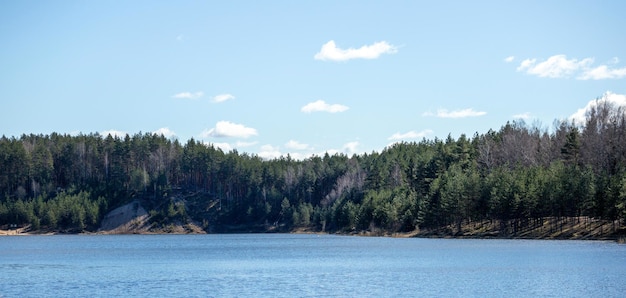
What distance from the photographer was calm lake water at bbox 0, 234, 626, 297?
55469mm

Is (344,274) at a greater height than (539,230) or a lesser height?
lesser

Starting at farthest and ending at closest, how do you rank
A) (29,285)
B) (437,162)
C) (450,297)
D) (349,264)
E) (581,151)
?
(437,162) < (581,151) < (349,264) < (29,285) < (450,297)

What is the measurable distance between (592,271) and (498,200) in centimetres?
6286

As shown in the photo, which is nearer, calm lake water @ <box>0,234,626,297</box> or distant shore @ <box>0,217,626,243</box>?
calm lake water @ <box>0,234,626,297</box>

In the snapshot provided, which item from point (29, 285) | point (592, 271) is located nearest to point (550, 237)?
point (592, 271)

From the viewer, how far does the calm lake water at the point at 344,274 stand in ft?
182

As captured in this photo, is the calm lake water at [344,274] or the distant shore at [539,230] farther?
the distant shore at [539,230]

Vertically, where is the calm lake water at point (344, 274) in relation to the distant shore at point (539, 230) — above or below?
below

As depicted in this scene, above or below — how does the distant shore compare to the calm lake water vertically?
above

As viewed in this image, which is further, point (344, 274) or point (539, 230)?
point (539, 230)

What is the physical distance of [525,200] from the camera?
397 ft

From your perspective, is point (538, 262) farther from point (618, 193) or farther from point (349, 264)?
point (618, 193)

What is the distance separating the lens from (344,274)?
6956 centimetres

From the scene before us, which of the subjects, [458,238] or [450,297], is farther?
[458,238]
